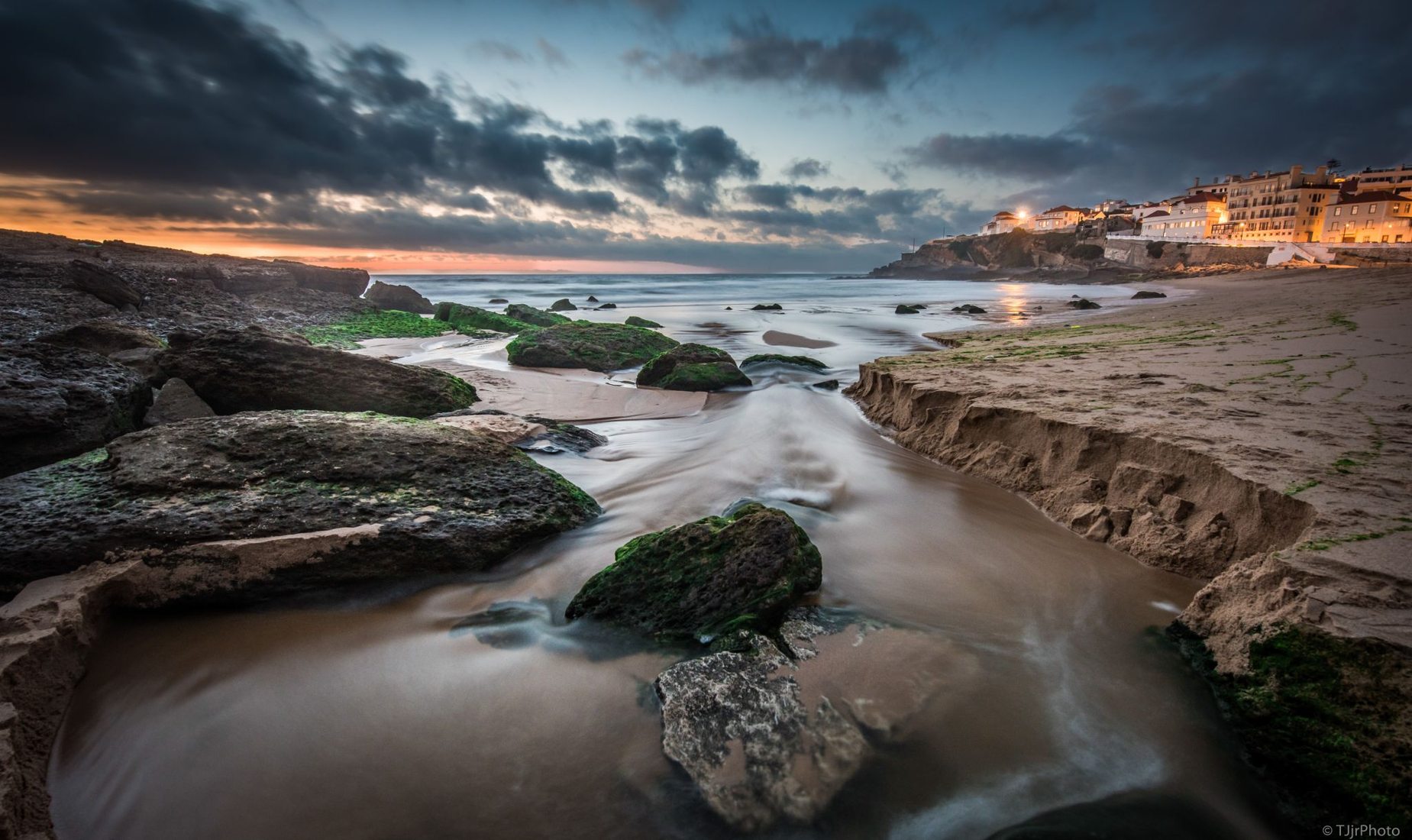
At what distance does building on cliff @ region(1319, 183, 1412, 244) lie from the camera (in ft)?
176

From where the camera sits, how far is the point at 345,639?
3.10 metres

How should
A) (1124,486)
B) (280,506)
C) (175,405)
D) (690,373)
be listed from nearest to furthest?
(280,506) < (1124,486) < (175,405) < (690,373)

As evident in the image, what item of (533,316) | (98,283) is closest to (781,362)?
(533,316)

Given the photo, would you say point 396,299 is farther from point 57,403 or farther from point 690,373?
point 57,403

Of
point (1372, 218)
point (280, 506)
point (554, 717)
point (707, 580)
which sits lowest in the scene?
point (554, 717)

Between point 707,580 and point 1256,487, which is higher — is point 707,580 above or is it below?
below

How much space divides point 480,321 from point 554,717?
A: 1855 cm

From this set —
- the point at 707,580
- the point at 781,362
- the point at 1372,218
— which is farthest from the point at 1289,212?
the point at 707,580

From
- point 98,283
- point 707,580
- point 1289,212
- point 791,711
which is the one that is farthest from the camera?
point 1289,212

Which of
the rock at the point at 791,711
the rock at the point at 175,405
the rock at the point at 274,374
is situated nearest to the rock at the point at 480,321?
the rock at the point at 274,374

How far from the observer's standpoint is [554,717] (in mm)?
2676

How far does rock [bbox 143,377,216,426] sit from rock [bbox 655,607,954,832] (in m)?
6.10

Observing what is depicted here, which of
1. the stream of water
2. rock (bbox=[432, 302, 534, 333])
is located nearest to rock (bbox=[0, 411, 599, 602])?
the stream of water

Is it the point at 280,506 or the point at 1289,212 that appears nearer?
the point at 280,506
